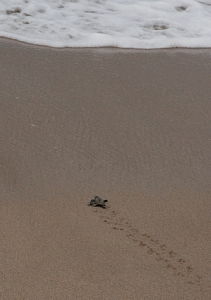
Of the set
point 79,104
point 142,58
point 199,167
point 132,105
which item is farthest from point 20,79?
point 199,167

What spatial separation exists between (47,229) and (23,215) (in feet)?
0.61

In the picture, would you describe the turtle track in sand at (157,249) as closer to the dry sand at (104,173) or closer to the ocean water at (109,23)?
the dry sand at (104,173)

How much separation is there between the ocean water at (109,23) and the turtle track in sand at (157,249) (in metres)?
2.84

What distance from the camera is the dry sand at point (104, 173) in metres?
2.16

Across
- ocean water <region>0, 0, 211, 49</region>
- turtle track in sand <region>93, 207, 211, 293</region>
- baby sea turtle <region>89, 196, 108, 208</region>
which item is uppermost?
ocean water <region>0, 0, 211, 49</region>

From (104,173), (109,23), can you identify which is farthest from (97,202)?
(109,23)

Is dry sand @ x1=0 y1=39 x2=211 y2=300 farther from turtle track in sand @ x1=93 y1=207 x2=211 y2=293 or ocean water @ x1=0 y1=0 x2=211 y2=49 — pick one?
ocean water @ x1=0 y1=0 x2=211 y2=49

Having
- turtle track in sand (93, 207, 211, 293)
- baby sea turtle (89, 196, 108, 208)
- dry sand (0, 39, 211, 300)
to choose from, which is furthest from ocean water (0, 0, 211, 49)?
turtle track in sand (93, 207, 211, 293)

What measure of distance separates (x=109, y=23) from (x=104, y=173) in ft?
10.0

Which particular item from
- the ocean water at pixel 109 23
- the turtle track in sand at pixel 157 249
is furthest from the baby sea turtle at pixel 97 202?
the ocean water at pixel 109 23

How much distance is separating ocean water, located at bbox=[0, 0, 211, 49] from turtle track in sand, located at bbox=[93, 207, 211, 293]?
2.84 metres

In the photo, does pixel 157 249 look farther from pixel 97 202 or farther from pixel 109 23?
pixel 109 23

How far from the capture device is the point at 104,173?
3.06 meters

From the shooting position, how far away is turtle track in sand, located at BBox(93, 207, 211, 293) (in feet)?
7.16
